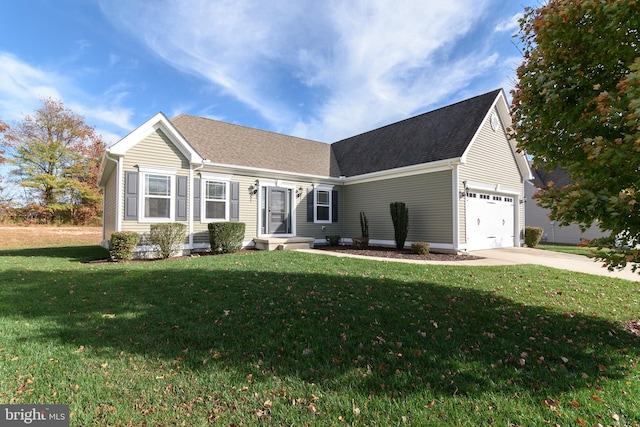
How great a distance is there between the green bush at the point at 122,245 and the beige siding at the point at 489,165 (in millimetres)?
11403

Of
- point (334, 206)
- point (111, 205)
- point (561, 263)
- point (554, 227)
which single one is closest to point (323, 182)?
point (334, 206)

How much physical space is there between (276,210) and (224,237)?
9.92 ft

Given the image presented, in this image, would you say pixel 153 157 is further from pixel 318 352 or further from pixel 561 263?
pixel 561 263

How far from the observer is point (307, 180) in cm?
1419

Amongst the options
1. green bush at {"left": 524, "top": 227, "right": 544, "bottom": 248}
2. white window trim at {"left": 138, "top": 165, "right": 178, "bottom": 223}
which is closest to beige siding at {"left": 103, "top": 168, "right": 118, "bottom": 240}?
white window trim at {"left": 138, "top": 165, "right": 178, "bottom": 223}

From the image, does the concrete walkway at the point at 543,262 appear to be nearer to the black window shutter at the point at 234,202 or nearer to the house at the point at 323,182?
the house at the point at 323,182

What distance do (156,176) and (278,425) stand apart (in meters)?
10.5

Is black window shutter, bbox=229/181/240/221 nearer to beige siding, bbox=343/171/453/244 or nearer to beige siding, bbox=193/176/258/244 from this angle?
beige siding, bbox=193/176/258/244

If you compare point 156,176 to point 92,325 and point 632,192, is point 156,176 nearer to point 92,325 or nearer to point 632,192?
point 92,325

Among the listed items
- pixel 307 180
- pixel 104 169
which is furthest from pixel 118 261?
pixel 307 180

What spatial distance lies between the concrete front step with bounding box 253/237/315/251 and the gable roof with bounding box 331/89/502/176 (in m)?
4.67

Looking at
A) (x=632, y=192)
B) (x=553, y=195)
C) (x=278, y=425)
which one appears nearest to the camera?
(x=278, y=425)

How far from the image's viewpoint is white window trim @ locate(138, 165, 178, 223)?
1019 centimetres

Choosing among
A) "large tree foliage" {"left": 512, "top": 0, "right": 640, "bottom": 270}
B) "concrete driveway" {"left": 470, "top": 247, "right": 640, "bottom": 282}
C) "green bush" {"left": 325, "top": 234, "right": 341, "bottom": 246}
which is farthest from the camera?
"green bush" {"left": 325, "top": 234, "right": 341, "bottom": 246}
